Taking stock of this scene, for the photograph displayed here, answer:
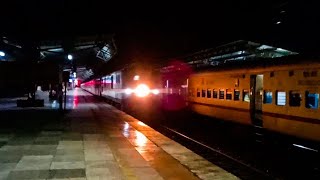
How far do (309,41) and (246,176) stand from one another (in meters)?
19.3

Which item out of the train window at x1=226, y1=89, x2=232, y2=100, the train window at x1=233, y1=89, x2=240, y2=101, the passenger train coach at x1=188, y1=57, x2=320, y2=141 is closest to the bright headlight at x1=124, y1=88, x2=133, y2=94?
the passenger train coach at x1=188, y1=57, x2=320, y2=141

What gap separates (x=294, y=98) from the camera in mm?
14375

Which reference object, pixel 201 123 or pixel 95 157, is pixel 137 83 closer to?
pixel 201 123

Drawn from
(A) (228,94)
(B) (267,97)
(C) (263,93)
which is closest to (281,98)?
(B) (267,97)

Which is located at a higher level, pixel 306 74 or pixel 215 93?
pixel 306 74

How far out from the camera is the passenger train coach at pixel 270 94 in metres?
13.3

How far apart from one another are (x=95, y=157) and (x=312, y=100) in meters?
7.33

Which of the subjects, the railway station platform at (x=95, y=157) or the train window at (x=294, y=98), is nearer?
the railway station platform at (x=95, y=157)

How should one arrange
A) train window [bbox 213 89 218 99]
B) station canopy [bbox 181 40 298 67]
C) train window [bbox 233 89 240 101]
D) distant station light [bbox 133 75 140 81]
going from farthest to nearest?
distant station light [bbox 133 75 140 81] → train window [bbox 213 89 218 99] → station canopy [bbox 181 40 298 67] → train window [bbox 233 89 240 101]

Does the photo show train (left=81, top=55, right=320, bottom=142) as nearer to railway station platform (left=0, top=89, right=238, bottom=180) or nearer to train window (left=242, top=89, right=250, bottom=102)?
train window (left=242, top=89, right=250, bottom=102)

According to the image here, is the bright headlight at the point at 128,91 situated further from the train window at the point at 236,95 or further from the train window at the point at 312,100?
the train window at the point at 312,100

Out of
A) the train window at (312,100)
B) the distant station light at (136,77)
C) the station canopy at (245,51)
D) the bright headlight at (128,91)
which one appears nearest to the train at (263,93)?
the train window at (312,100)

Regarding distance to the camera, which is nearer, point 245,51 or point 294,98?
point 294,98

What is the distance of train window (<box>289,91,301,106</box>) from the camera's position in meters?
14.0
